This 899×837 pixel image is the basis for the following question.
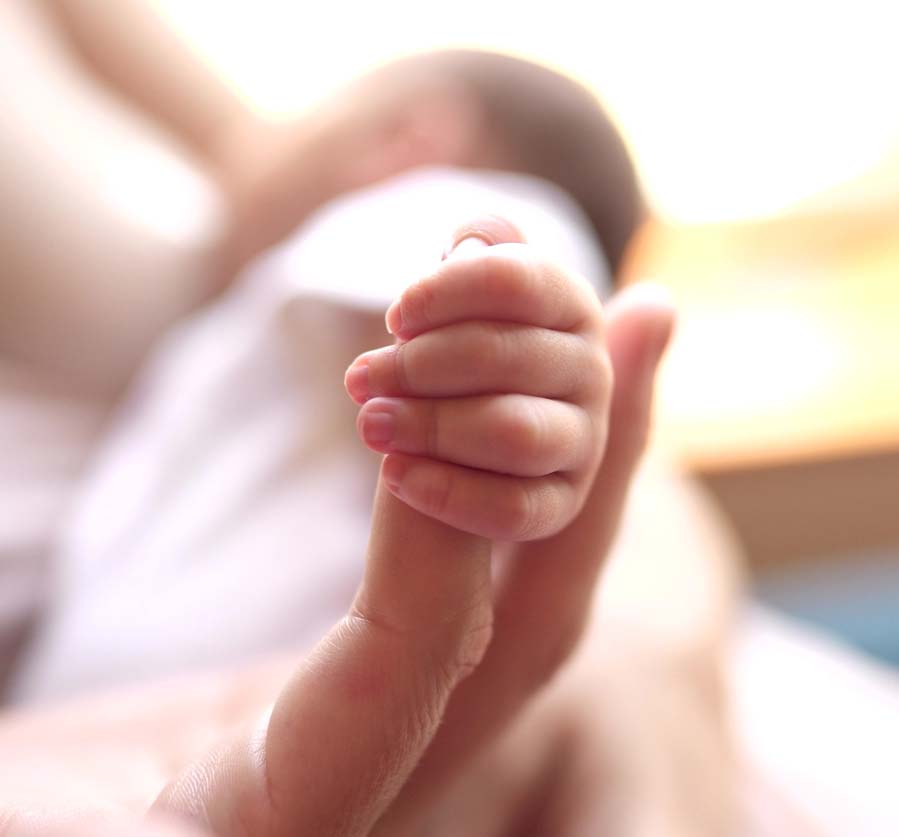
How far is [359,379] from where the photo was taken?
23 centimetres

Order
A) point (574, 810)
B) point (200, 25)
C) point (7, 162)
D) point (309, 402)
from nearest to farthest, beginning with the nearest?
1. point (574, 810)
2. point (309, 402)
3. point (7, 162)
4. point (200, 25)

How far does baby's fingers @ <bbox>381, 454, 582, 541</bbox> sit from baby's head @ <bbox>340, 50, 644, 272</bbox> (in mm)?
470

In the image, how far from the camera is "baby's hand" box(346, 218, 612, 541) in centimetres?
23

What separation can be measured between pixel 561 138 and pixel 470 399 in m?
0.50

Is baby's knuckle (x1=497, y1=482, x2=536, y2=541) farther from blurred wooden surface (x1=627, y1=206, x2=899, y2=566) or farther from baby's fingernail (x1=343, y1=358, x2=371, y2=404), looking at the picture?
blurred wooden surface (x1=627, y1=206, x2=899, y2=566)

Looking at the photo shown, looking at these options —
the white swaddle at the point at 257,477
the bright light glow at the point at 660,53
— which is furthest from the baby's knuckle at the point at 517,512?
the bright light glow at the point at 660,53

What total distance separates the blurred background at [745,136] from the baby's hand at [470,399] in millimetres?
730

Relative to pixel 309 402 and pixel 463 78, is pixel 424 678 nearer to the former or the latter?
pixel 309 402

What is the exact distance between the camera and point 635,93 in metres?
1.04

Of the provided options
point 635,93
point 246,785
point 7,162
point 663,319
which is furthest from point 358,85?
point 246,785

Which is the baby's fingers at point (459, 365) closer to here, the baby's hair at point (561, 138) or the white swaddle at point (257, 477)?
the white swaddle at point (257, 477)

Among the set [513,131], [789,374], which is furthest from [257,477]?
[789,374]

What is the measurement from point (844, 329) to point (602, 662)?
0.89 m

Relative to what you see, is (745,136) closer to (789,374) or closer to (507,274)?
(789,374)
